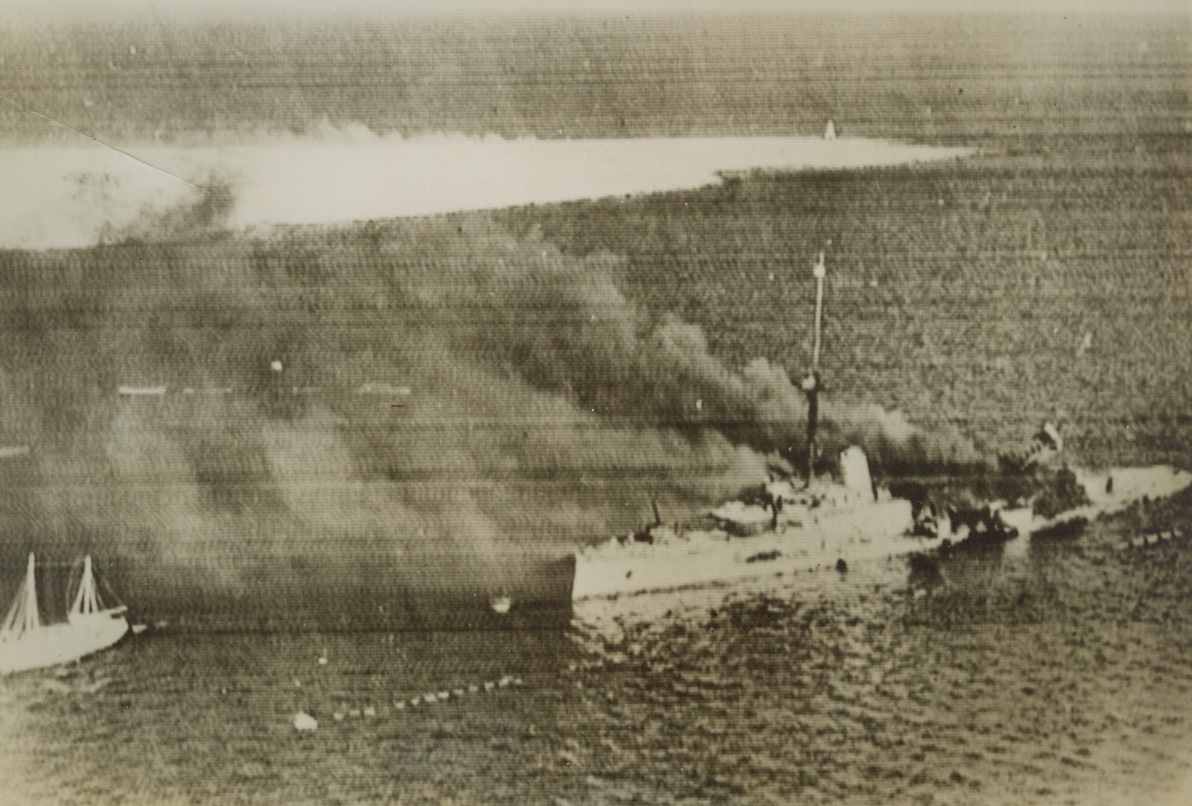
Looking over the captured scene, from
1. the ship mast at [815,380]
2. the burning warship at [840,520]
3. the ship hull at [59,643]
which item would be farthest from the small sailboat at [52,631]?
the ship mast at [815,380]

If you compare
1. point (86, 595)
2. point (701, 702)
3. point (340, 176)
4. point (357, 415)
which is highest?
point (340, 176)

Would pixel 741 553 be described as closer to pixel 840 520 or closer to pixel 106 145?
pixel 840 520

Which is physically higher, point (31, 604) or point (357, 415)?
point (357, 415)

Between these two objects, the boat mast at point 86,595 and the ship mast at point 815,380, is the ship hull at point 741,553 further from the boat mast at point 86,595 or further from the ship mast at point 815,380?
the boat mast at point 86,595

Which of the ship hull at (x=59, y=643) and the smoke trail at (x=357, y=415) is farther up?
the smoke trail at (x=357, y=415)

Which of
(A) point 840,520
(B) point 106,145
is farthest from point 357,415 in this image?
(A) point 840,520

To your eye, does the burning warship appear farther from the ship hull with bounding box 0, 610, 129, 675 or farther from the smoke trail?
the ship hull with bounding box 0, 610, 129, 675

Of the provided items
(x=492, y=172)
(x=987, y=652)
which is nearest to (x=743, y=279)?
(x=492, y=172)

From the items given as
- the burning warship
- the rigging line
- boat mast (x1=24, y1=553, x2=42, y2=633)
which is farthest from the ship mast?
boat mast (x1=24, y1=553, x2=42, y2=633)
